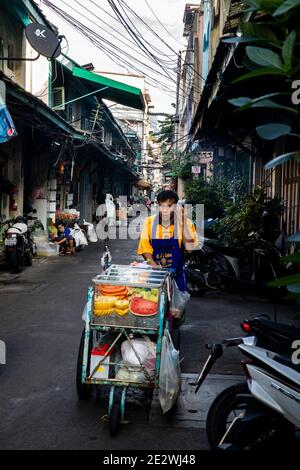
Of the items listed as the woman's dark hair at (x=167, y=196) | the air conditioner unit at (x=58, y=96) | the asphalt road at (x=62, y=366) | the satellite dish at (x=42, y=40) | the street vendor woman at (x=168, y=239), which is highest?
the air conditioner unit at (x=58, y=96)

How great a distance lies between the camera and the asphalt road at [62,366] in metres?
3.64

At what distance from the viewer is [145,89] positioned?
5716 cm

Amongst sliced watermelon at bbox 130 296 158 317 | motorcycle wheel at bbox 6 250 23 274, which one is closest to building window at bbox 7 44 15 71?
motorcycle wheel at bbox 6 250 23 274

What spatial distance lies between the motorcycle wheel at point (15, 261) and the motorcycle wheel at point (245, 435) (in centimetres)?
828

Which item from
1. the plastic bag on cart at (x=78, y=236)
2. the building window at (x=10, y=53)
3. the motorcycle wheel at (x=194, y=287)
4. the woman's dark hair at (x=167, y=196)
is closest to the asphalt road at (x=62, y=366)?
the motorcycle wheel at (x=194, y=287)

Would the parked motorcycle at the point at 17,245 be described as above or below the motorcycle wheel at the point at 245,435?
above

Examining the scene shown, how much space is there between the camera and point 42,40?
32.1ft

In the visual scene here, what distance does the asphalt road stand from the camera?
3641mm

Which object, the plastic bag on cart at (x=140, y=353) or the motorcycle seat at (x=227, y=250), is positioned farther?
the motorcycle seat at (x=227, y=250)

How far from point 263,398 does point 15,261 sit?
887cm

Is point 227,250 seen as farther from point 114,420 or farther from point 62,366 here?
point 114,420

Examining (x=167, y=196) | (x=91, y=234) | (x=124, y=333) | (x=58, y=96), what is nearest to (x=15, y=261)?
(x=167, y=196)

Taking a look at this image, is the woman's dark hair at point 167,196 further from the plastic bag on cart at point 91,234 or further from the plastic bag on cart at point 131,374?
the plastic bag on cart at point 91,234
